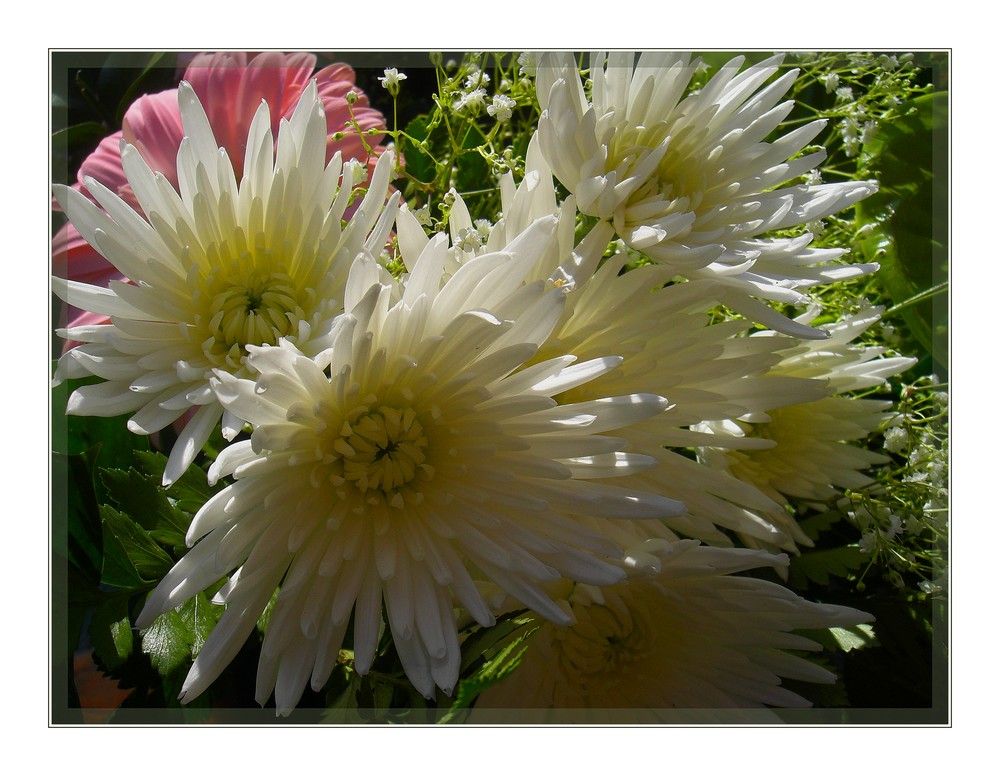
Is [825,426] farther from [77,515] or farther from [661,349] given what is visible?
[77,515]

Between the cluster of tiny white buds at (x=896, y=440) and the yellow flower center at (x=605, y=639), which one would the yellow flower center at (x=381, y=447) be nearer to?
the yellow flower center at (x=605, y=639)

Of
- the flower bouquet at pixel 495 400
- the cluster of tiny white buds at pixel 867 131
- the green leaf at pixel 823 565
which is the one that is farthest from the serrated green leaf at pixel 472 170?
the green leaf at pixel 823 565

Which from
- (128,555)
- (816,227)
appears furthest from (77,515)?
(816,227)

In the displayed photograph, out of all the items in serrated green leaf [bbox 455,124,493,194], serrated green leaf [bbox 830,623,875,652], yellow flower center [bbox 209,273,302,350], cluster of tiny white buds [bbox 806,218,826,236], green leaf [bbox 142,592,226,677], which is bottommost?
serrated green leaf [bbox 830,623,875,652]

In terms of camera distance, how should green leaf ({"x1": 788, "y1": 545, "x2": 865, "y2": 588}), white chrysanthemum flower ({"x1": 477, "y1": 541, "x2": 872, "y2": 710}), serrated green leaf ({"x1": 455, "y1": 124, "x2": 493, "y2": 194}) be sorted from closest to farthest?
white chrysanthemum flower ({"x1": 477, "y1": 541, "x2": 872, "y2": 710})
green leaf ({"x1": 788, "y1": 545, "x2": 865, "y2": 588})
serrated green leaf ({"x1": 455, "y1": 124, "x2": 493, "y2": 194})

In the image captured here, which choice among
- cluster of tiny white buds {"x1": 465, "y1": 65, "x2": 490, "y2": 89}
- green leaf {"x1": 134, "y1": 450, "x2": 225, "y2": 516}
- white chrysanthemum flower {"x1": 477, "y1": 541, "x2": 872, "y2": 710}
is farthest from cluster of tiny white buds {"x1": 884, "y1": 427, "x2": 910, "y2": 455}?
green leaf {"x1": 134, "y1": 450, "x2": 225, "y2": 516}

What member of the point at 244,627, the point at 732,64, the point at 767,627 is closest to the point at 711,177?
the point at 732,64

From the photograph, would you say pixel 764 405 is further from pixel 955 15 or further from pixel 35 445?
pixel 35 445

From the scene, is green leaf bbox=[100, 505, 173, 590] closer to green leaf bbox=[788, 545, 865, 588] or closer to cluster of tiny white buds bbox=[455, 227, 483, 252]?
cluster of tiny white buds bbox=[455, 227, 483, 252]
